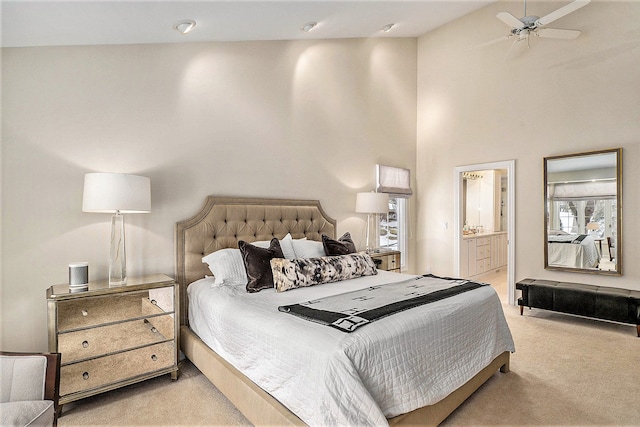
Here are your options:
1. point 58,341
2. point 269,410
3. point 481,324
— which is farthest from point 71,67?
point 481,324

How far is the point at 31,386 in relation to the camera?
149cm

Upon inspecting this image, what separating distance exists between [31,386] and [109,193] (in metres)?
1.29

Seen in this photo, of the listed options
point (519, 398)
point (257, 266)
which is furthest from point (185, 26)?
point (519, 398)

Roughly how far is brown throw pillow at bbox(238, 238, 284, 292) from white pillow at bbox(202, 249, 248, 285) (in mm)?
66

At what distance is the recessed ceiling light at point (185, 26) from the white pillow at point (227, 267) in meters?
1.87

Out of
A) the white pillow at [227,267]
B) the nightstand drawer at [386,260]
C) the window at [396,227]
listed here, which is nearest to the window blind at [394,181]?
the window at [396,227]

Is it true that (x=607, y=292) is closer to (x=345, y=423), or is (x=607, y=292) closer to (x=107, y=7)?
(x=345, y=423)

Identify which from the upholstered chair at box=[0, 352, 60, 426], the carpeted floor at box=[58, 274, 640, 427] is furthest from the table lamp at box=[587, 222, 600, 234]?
the upholstered chair at box=[0, 352, 60, 426]

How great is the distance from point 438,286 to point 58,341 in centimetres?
262

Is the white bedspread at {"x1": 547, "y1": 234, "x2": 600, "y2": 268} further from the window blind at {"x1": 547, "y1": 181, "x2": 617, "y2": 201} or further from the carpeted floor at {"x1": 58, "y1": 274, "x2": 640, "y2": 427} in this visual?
the carpeted floor at {"x1": 58, "y1": 274, "x2": 640, "y2": 427}

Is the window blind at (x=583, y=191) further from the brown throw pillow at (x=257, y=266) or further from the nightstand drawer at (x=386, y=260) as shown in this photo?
the brown throw pillow at (x=257, y=266)

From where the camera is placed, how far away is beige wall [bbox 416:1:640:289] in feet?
12.9

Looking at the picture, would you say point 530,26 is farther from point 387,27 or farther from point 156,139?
point 156,139

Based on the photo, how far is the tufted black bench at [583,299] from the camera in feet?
11.9
